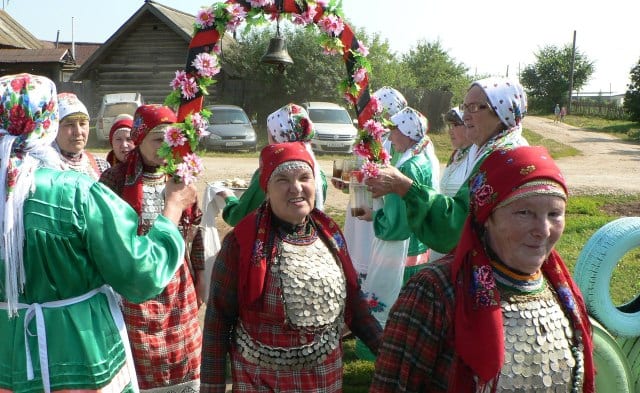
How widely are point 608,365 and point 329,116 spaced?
18991mm

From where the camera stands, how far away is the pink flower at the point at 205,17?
Result: 3.18 metres

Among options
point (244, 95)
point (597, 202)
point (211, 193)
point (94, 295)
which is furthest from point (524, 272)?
point (244, 95)

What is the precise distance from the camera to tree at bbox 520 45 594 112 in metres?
50.4

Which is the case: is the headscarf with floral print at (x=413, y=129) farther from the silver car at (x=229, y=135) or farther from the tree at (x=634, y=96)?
the tree at (x=634, y=96)

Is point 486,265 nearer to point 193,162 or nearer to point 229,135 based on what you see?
point 193,162

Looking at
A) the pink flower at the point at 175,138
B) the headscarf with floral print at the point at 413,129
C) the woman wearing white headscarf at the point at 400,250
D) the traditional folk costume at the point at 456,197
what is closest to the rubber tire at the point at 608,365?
the traditional folk costume at the point at 456,197

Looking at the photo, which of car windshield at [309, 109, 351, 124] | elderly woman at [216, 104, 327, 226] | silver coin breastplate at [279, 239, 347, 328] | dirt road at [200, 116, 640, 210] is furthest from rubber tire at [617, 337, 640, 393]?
car windshield at [309, 109, 351, 124]

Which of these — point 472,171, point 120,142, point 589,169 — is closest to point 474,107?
point 472,171

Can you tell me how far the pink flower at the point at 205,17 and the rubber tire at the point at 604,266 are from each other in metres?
2.26

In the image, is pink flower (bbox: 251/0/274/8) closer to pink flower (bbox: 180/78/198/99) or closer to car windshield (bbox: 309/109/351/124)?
pink flower (bbox: 180/78/198/99)

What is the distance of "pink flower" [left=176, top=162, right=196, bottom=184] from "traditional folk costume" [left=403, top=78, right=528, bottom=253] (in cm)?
102

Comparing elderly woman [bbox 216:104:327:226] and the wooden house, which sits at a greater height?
the wooden house

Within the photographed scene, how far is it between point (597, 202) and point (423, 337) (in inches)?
463

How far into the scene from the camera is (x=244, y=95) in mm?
27984
